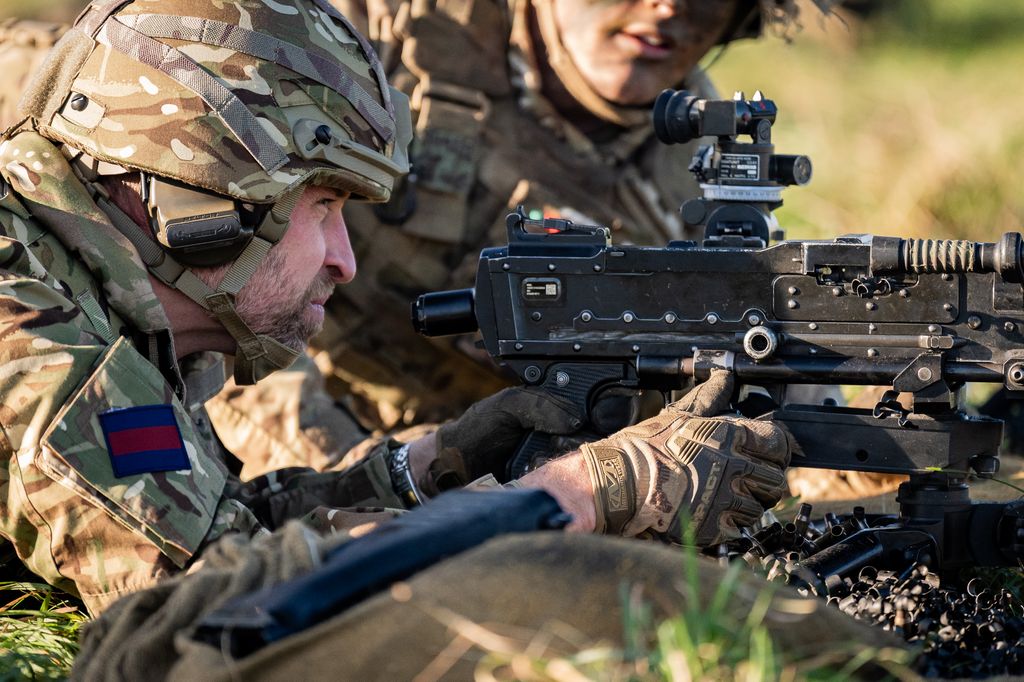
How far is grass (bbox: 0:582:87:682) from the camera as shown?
2994 millimetres

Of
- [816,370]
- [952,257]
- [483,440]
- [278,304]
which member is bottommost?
[483,440]

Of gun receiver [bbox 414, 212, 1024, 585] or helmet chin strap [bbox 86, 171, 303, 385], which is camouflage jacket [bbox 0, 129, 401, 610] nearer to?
helmet chin strap [bbox 86, 171, 303, 385]

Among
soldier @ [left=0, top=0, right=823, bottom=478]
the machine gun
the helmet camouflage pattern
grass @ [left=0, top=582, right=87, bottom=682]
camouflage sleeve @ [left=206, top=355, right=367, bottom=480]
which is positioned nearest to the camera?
grass @ [left=0, top=582, right=87, bottom=682]

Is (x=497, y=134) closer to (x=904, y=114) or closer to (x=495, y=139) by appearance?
(x=495, y=139)

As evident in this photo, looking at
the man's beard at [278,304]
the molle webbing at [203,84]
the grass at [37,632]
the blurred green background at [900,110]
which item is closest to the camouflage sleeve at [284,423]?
the man's beard at [278,304]

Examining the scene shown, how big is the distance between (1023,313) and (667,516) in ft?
3.62

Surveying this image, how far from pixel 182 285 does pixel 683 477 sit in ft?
4.65

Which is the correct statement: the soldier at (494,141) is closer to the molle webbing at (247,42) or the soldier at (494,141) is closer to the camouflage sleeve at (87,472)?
the molle webbing at (247,42)

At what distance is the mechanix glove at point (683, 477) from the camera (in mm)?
3520

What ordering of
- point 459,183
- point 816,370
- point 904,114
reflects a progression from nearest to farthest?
point 816,370 < point 459,183 < point 904,114

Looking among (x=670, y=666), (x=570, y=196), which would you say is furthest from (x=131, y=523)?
(x=570, y=196)

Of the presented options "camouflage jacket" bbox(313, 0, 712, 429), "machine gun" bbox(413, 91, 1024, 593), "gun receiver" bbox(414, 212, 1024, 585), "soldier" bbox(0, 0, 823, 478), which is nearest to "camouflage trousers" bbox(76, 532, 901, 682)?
"machine gun" bbox(413, 91, 1024, 593)

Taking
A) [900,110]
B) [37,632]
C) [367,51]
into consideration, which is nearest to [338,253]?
[367,51]

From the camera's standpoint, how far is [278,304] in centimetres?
397
